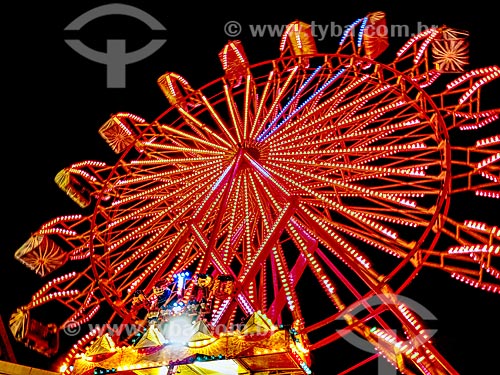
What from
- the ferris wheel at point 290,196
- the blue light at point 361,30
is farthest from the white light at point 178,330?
the blue light at point 361,30

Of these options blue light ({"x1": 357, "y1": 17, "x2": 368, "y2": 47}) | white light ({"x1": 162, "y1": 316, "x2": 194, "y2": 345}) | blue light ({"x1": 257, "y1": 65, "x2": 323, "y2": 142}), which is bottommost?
white light ({"x1": 162, "y1": 316, "x2": 194, "y2": 345})

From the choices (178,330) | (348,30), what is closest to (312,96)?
(348,30)

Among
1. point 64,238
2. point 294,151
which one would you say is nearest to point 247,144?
point 294,151

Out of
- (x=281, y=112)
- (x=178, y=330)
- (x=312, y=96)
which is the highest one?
(x=312, y=96)

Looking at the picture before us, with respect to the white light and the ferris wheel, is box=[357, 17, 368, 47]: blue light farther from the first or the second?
the white light

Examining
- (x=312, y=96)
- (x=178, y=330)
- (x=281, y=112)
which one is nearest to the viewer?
(x=178, y=330)

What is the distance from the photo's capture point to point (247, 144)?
13172 mm

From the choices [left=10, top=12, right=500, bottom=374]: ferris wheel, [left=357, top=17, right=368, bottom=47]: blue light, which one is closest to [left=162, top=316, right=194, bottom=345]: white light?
[left=10, top=12, right=500, bottom=374]: ferris wheel

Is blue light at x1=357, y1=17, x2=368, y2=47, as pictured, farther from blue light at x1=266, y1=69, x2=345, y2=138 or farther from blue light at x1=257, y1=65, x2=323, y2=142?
blue light at x1=257, y1=65, x2=323, y2=142

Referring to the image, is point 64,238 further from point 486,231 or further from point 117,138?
point 486,231

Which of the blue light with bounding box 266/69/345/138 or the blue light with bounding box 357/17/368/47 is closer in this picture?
the blue light with bounding box 266/69/345/138

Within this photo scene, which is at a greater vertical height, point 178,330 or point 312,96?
point 312,96

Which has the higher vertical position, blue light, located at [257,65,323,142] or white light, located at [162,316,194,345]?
blue light, located at [257,65,323,142]

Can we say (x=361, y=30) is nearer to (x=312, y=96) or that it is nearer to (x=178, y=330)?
(x=312, y=96)
